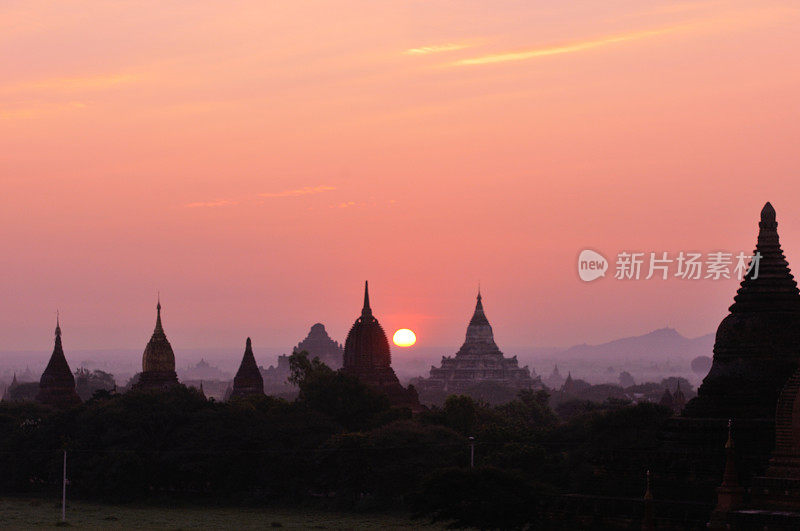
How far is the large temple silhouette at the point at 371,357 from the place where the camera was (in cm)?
13400

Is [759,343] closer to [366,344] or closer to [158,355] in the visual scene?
[366,344]

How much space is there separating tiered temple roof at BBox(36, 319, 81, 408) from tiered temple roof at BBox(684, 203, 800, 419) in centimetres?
8601

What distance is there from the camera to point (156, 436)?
3935 inches

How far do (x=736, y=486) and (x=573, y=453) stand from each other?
36852 mm

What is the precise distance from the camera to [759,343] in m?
61.6

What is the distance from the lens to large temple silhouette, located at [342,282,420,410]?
134 m

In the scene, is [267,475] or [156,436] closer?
[267,475]

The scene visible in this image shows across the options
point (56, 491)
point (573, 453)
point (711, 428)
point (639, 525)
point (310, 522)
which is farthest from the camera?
point (56, 491)

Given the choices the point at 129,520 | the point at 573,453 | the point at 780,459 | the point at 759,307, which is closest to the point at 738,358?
the point at 759,307

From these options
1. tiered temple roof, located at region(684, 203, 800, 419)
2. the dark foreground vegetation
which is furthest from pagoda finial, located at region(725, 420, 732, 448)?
the dark foreground vegetation

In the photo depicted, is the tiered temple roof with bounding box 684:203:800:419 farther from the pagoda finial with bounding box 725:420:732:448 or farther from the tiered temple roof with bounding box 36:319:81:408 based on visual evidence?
the tiered temple roof with bounding box 36:319:81:408

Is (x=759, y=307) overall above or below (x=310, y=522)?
above

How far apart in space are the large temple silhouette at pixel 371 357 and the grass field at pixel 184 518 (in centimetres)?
4424

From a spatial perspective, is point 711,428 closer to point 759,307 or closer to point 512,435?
point 759,307
